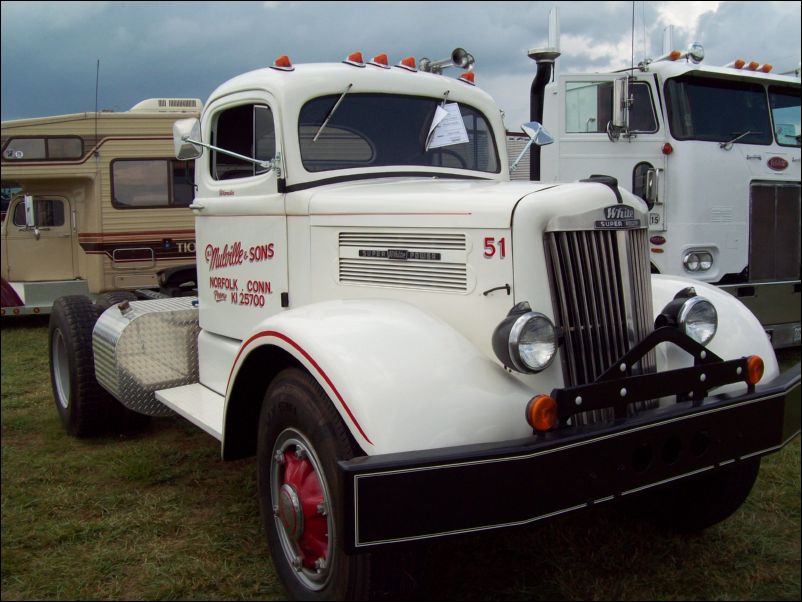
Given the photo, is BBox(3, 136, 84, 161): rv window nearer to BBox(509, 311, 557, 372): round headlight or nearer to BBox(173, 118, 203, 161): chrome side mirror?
BBox(173, 118, 203, 161): chrome side mirror

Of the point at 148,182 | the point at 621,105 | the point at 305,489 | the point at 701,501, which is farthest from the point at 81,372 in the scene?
the point at 148,182

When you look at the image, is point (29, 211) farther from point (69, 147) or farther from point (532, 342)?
point (532, 342)

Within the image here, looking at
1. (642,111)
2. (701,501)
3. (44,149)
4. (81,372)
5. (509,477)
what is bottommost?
(701,501)

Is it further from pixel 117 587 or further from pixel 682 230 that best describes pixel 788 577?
pixel 682 230

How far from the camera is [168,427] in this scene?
5.48m

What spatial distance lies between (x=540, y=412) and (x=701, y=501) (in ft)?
5.00

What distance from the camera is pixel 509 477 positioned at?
2377 mm

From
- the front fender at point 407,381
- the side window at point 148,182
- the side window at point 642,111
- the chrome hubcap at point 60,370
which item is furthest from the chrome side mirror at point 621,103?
the side window at point 148,182

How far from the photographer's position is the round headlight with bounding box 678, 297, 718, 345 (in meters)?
3.08

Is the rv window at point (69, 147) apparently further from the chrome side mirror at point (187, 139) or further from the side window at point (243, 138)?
the chrome side mirror at point (187, 139)

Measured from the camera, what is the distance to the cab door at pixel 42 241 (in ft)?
36.9

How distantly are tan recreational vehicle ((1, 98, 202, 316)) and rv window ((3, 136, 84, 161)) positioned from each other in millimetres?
14

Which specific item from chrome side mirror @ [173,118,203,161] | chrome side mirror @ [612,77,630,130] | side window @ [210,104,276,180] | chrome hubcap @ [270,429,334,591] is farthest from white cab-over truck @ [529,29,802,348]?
chrome hubcap @ [270,429,334,591]

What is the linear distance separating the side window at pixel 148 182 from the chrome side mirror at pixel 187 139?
23.8 feet
